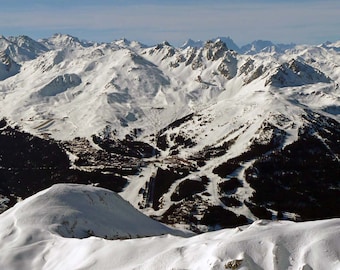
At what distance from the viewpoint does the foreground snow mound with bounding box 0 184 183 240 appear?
81.0 metres

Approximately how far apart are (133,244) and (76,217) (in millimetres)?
29141

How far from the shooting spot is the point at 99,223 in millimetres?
88812

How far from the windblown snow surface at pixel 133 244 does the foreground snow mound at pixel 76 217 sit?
0.18 meters

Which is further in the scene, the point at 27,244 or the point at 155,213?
the point at 155,213

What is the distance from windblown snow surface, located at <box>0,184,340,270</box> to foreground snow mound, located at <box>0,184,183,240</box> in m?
0.18

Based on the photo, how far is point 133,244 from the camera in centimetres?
6131

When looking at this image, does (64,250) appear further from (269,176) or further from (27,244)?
(269,176)

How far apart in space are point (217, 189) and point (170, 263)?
126m

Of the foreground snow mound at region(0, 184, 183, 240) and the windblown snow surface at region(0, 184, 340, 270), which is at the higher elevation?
the windblown snow surface at region(0, 184, 340, 270)

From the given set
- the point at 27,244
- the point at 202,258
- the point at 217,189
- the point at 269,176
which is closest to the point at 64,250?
the point at 27,244

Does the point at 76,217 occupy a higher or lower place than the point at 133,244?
lower

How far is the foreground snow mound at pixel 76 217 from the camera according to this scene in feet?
266

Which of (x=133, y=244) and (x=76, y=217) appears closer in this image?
(x=133, y=244)

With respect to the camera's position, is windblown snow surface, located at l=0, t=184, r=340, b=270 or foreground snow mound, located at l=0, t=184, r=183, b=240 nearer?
windblown snow surface, located at l=0, t=184, r=340, b=270
